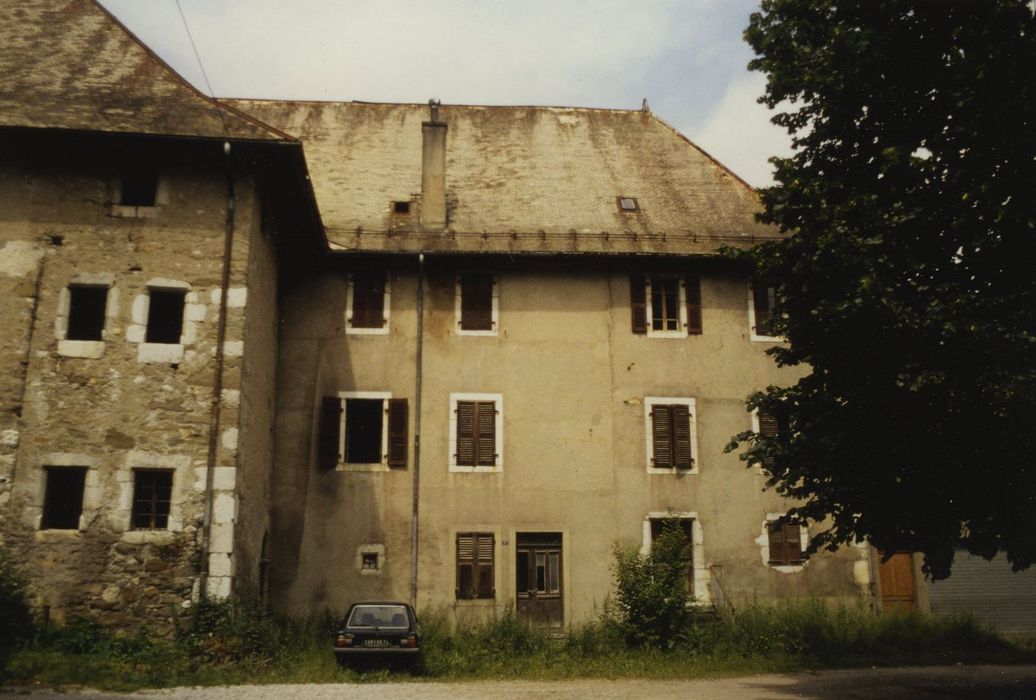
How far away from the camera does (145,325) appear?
13.9 m

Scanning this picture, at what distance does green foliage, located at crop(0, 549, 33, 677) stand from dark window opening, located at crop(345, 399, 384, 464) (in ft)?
20.4

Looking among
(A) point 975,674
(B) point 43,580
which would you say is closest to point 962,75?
(A) point 975,674

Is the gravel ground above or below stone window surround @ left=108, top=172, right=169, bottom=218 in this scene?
below

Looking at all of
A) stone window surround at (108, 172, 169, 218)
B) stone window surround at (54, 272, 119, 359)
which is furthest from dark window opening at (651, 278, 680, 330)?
A: stone window surround at (54, 272, 119, 359)

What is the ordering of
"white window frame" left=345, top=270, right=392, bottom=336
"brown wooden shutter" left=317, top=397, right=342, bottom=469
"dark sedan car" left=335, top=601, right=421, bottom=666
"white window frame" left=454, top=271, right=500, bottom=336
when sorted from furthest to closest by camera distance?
"white window frame" left=454, top=271, right=500, bottom=336 < "white window frame" left=345, top=270, right=392, bottom=336 < "brown wooden shutter" left=317, top=397, right=342, bottom=469 < "dark sedan car" left=335, top=601, right=421, bottom=666

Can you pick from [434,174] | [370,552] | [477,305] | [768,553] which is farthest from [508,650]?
[434,174]

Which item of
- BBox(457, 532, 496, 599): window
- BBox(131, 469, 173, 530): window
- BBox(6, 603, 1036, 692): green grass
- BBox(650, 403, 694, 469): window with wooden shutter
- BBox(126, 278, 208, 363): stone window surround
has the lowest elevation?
BBox(6, 603, 1036, 692): green grass

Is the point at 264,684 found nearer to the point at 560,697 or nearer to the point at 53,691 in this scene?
the point at 53,691

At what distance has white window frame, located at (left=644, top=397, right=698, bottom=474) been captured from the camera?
17.6m

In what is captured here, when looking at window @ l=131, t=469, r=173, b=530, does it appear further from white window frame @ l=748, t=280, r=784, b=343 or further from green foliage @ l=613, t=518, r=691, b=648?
white window frame @ l=748, t=280, r=784, b=343

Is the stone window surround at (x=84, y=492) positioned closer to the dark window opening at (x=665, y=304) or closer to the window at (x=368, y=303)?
the window at (x=368, y=303)

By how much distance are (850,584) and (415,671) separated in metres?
9.28

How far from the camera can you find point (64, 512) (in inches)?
520

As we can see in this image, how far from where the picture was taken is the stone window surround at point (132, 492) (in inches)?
513
